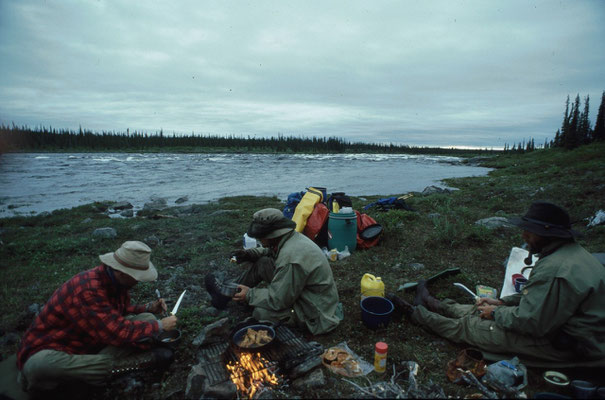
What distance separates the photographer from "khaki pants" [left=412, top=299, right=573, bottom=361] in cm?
309

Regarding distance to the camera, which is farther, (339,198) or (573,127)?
(573,127)

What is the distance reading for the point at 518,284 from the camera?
174 inches

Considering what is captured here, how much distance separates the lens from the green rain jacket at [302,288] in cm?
352

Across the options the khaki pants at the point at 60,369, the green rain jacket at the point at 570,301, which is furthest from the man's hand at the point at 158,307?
the green rain jacket at the point at 570,301

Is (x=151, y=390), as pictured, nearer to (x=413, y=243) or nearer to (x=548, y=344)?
(x=548, y=344)

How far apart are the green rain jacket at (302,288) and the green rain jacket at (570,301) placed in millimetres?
2013

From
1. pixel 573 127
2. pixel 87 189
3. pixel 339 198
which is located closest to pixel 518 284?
pixel 339 198

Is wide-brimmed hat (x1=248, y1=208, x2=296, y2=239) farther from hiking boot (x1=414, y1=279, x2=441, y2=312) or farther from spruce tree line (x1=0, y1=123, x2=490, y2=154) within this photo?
spruce tree line (x1=0, y1=123, x2=490, y2=154)

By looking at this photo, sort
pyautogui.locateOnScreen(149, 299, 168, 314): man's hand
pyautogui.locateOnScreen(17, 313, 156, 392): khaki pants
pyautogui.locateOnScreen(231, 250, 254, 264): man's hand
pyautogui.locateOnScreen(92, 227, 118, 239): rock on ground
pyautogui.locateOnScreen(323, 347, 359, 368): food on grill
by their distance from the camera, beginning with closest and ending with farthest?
pyautogui.locateOnScreen(17, 313, 156, 392): khaki pants → pyautogui.locateOnScreen(323, 347, 359, 368): food on grill → pyautogui.locateOnScreen(149, 299, 168, 314): man's hand → pyautogui.locateOnScreen(231, 250, 254, 264): man's hand → pyautogui.locateOnScreen(92, 227, 118, 239): rock on ground

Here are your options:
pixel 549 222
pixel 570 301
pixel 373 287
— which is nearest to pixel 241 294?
pixel 373 287

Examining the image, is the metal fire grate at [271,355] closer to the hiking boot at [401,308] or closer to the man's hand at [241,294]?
the man's hand at [241,294]

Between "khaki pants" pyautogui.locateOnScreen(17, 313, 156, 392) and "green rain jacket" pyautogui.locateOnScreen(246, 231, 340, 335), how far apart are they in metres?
1.58

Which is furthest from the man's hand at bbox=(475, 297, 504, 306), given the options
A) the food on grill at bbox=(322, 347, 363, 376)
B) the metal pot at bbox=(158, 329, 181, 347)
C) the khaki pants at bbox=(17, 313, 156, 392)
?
the khaki pants at bbox=(17, 313, 156, 392)

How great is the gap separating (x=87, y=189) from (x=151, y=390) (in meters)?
21.8
